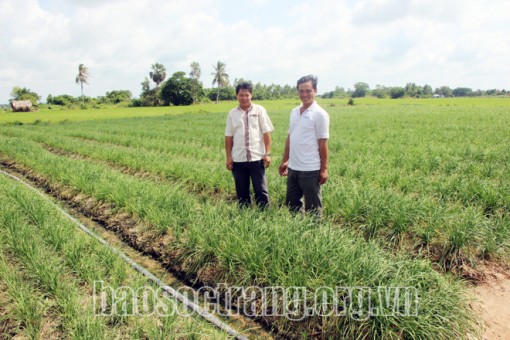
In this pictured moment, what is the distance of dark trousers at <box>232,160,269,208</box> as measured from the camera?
418cm

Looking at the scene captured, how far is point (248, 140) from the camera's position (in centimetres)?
402

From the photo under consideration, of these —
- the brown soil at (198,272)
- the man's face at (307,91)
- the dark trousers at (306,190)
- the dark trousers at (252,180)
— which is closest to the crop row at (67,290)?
the brown soil at (198,272)

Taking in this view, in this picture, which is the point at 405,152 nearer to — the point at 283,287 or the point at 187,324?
the point at 283,287

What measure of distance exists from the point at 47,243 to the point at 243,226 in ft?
7.95

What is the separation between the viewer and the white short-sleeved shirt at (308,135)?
3.44 meters

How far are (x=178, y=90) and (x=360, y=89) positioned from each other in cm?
8374

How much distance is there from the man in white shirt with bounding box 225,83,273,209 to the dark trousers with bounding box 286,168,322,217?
0.45 metres

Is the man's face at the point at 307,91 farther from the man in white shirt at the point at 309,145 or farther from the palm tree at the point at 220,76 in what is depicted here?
the palm tree at the point at 220,76

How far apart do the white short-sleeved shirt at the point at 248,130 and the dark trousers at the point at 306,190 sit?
603 millimetres

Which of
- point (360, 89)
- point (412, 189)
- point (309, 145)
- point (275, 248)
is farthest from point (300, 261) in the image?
point (360, 89)

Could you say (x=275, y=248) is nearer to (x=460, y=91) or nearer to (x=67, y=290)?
(x=67, y=290)

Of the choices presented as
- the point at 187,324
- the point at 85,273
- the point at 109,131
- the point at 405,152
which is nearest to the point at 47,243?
the point at 85,273

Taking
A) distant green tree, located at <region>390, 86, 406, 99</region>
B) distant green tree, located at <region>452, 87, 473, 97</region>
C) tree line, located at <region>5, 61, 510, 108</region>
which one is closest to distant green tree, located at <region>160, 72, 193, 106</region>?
tree line, located at <region>5, 61, 510, 108</region>

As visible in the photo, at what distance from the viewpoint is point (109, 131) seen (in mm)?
16766
